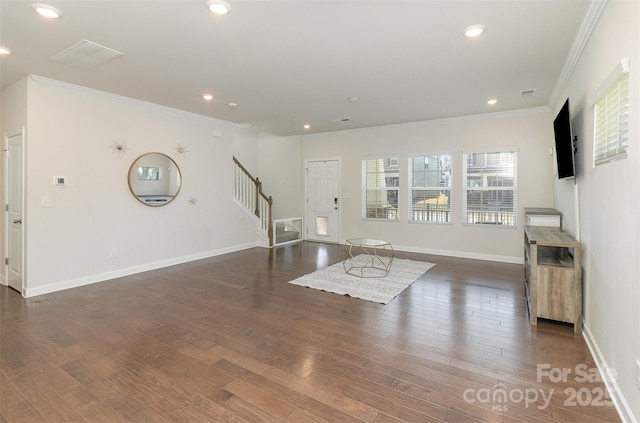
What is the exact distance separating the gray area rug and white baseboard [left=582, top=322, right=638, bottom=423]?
1786 millimetres

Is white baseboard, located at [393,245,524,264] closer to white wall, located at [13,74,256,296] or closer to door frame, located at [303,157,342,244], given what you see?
door frame, located at [303,157,342,244]

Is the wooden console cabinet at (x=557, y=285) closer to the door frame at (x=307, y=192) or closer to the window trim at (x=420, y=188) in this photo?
the window trim at (x=420, y=188)

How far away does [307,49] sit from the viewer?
311cm

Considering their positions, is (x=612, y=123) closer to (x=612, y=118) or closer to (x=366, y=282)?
(x=612, y=118)

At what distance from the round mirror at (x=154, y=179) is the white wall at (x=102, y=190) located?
3.9 inches

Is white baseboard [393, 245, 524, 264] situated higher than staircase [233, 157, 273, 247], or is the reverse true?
staircase [233, 157, 273, 247]

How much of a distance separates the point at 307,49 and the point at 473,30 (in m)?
1.51

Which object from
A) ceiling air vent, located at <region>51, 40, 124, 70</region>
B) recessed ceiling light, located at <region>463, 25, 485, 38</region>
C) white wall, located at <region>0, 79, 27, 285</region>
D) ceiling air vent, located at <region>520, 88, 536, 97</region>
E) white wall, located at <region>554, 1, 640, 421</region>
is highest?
ceiling air vent, located at <region>520, 88, 536, 97</region>

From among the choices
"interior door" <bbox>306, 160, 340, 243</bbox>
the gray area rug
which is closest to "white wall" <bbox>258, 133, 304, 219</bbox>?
"interior door" <bbox>306, 160, 340, 243</bbox>

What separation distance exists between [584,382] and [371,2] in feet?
10.1

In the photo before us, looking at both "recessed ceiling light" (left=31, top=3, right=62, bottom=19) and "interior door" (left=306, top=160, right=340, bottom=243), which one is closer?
"recessed ceiling light" (left=31, top=3, right=62, bottom=19)

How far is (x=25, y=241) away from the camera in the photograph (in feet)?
12.7

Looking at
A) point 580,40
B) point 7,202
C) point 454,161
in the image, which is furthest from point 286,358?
point 454,161

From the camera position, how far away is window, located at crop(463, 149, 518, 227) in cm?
557
